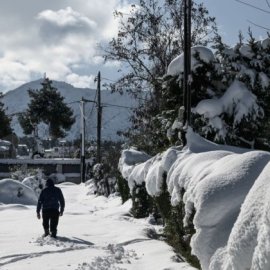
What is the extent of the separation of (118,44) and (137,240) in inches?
773

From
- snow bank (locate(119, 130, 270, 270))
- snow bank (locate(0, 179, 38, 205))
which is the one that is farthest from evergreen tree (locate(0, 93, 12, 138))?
snow bank (locate(119, 130, 270, 270))

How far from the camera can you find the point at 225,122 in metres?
16.6

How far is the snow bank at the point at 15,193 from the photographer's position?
26473mm

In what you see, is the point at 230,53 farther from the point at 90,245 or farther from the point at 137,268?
the point at 137,268

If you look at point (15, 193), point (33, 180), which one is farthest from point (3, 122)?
point (15, 193)

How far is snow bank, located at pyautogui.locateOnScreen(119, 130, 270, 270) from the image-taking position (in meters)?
4.03

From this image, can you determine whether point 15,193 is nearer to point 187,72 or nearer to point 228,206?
point 187,72

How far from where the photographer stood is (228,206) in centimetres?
559

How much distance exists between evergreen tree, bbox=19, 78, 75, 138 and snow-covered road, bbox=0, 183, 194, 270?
52.4 metres

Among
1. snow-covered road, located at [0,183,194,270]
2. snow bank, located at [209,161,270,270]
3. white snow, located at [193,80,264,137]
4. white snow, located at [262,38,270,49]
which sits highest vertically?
white snow, located at [262,38,270,49]

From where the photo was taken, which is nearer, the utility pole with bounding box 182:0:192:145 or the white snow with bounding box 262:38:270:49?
the utility pole with bounding box 182:0:192:145

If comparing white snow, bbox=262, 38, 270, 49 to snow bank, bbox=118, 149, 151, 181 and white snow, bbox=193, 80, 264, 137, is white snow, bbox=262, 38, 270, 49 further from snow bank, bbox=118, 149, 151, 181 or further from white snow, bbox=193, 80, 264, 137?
snow bank, bbox=118, 149, 151, 181

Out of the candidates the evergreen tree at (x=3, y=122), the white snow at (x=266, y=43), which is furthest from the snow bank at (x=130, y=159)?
the evergreen tree at (x=3, y=122)

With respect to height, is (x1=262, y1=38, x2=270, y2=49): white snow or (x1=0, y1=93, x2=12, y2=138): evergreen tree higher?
(x1=262, y1=38, x2=270, y2=49): white snow
